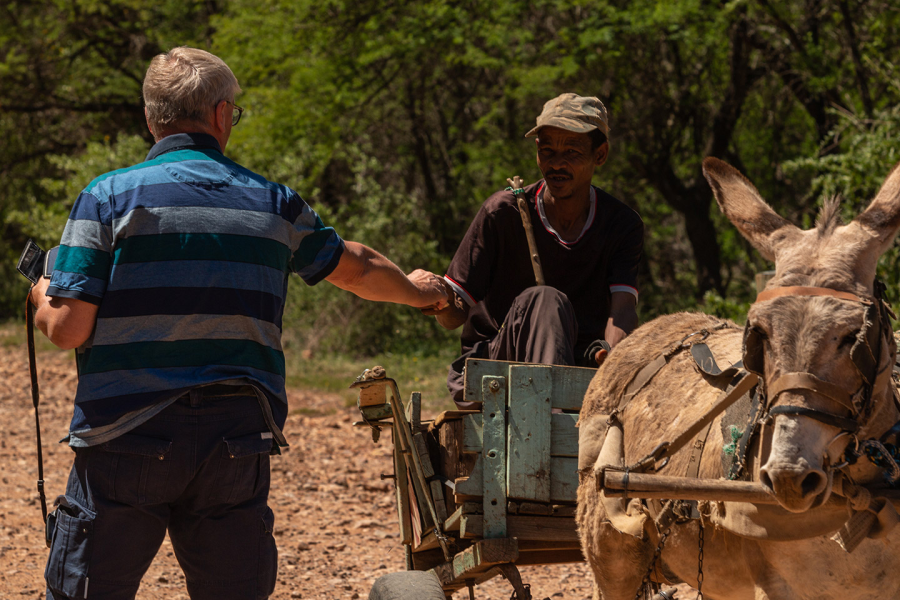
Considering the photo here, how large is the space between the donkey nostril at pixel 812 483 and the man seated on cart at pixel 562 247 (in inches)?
86.2

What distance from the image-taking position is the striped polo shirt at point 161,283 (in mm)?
2547

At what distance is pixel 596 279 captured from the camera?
15.4ft

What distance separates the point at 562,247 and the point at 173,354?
8.04 ft

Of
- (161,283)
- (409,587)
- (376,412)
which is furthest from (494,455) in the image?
(161,283)

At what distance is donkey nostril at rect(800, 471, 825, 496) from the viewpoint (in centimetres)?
224

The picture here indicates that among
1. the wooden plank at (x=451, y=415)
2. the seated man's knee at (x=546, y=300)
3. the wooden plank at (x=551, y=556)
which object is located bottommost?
the wooden plank at (x=551, y=556)

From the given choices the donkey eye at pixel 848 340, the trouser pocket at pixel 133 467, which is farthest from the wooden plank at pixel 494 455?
the donkey eye at pixel 848 340

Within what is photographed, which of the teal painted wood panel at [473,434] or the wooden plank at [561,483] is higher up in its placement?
the teal painted wood panel at [473,434]

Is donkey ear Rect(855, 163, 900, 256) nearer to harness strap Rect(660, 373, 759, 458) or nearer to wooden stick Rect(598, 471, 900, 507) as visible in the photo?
harness strap Rect(660, 373, 759, 458)

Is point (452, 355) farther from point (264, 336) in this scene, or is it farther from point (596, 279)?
point (264, 336)

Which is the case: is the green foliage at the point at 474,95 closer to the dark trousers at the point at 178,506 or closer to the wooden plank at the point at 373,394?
the wooden plank at the point at 373,394

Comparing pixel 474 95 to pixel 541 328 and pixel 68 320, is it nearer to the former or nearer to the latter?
pixel 541 328

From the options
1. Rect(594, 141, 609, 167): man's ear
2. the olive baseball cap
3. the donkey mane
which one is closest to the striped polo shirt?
the donkey mane

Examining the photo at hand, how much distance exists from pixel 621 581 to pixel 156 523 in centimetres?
185
